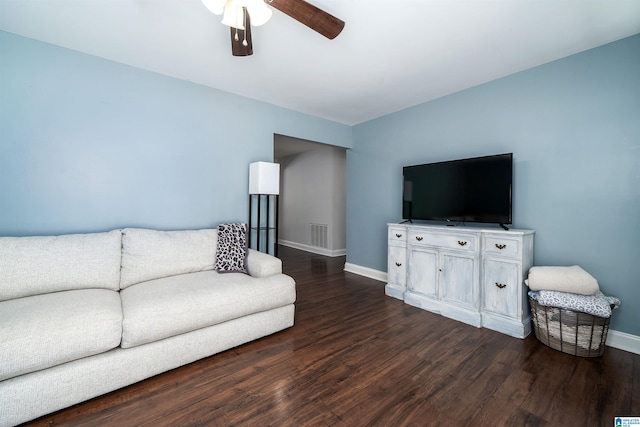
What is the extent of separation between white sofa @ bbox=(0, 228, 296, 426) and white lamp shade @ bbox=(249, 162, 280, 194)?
0.85 meters

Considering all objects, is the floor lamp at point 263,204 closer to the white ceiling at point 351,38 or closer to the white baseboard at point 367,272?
the white ceiling at point 351,38

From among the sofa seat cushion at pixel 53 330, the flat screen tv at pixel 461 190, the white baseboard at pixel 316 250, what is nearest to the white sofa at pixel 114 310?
the sofa seat cushion at pixel 53 330

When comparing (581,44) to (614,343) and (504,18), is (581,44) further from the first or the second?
(614,343)

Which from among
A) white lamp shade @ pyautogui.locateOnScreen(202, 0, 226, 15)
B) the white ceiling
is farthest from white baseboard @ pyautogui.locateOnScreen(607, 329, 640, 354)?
white lamp shade @ pyautogui.locateOnScreen(202, 0, 226, 15)

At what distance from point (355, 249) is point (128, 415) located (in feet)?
11.6

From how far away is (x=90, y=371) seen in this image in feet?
4.97

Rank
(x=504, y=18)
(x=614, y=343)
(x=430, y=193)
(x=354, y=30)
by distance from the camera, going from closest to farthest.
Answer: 1. (x=504, y=18)
2. (x=354, y=30)
3. (x=614, y=343)
4. (x=430, y=193)

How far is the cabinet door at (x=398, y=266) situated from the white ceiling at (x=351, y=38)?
1.99 metres

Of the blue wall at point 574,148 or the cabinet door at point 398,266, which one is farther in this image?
the cabinet door at point 398,266

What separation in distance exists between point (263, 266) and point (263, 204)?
128cm

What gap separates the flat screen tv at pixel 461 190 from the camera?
2.61m

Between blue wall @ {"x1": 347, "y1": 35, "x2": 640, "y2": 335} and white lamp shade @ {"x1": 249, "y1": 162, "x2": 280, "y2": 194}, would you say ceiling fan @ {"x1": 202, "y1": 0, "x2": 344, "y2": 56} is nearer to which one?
white lamp shade @ {"x1": 249, "y1": 162, "x2": 280, "y2": 194}

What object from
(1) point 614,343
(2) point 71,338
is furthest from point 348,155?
(2) point 71,338

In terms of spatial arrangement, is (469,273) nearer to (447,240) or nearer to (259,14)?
(447,240)
